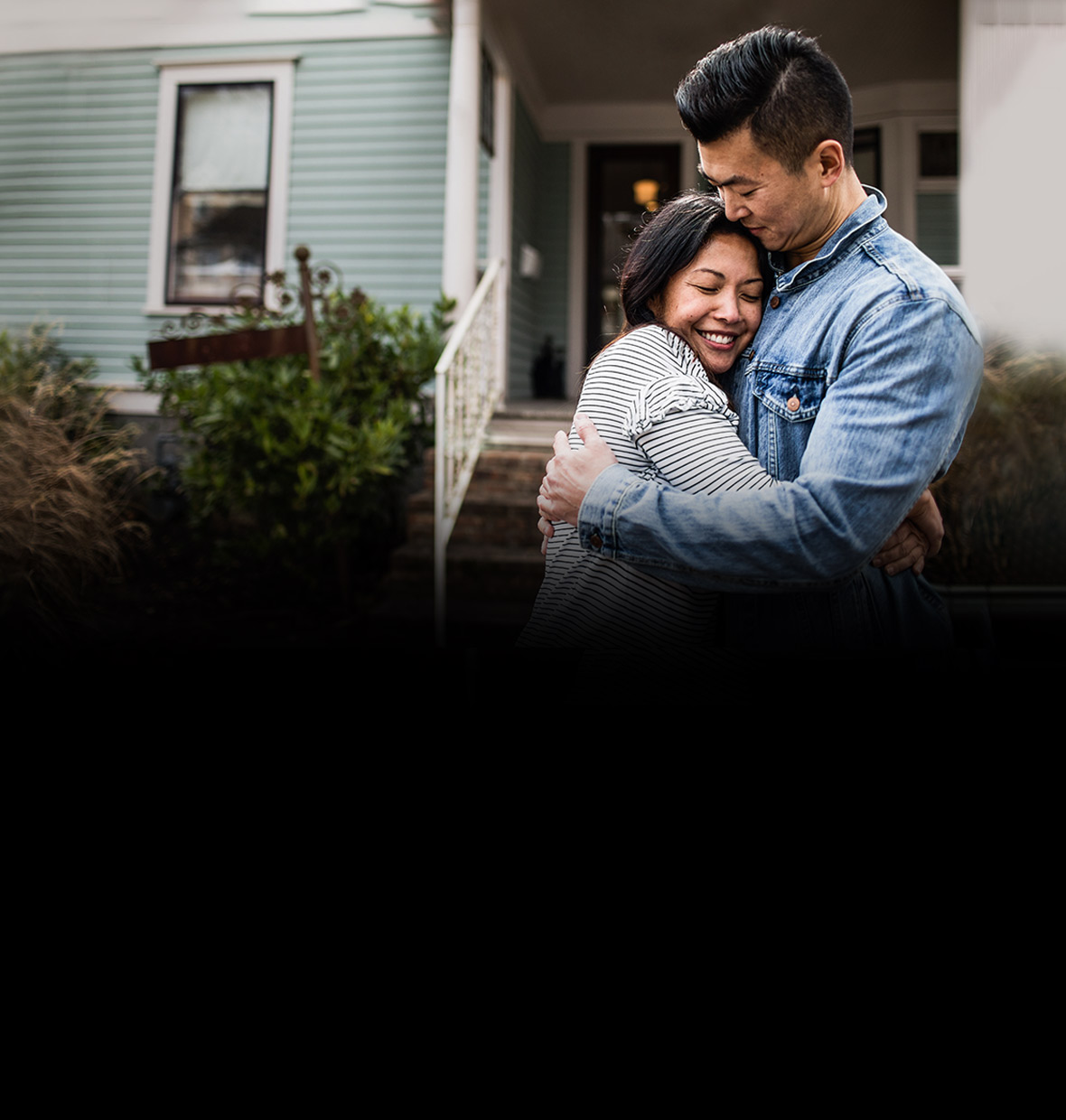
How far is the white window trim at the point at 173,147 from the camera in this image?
705 centimetres

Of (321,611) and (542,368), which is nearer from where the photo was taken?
(321,611)

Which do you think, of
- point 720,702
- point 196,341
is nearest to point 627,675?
point 720,702

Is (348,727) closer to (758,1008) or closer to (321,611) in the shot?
(758,1008)

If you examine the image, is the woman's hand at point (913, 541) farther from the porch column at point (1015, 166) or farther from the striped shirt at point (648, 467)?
the porch column at point (1015, 166)

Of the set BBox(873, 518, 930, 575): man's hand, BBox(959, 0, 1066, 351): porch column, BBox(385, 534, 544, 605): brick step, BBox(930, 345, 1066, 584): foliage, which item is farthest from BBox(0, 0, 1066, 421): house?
BBox(873, 518, 930, 575): man's hand

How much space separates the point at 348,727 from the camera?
64.1 inches

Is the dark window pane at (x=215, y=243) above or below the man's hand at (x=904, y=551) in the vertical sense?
above

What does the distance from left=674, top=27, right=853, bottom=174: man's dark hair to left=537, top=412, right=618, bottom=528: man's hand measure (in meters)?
0.42

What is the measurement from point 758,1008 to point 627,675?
54 centimetres

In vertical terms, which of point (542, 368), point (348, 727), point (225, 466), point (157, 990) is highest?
point (542, 368)

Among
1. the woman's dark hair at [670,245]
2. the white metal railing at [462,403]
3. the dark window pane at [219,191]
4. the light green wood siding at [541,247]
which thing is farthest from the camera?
the light green wood siding at [541,247]

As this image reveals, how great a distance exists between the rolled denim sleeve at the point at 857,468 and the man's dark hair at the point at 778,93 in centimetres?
26

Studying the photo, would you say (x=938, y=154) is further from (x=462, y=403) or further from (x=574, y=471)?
(x=574, y=471)

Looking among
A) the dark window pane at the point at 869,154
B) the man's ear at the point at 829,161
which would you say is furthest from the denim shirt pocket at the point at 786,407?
the dark window pane at the point at 869,154
